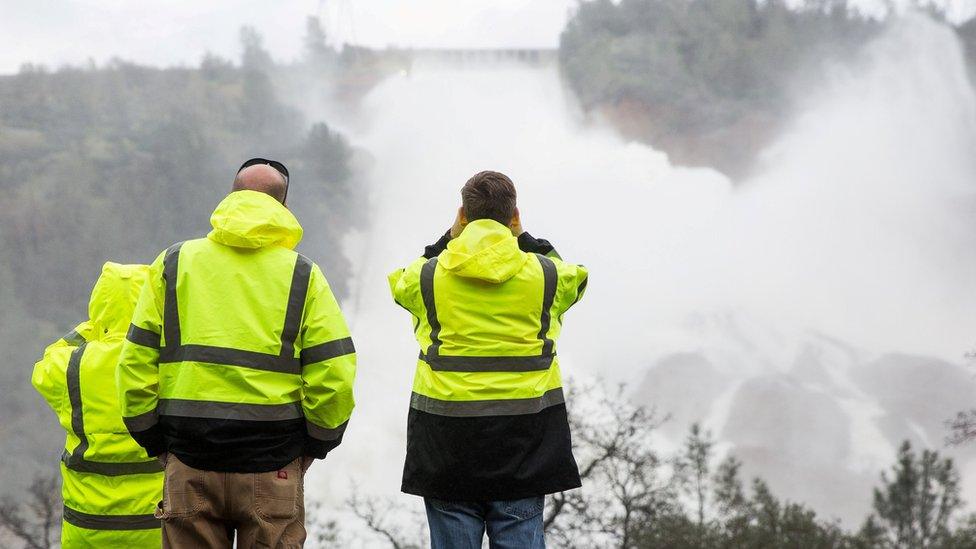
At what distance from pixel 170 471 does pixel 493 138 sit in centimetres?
6306

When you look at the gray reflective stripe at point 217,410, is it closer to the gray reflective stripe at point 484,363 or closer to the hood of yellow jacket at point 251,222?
the hood of yellow jacket at point 251,222

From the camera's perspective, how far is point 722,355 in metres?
54.2

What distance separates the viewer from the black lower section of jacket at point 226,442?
3.02 metres

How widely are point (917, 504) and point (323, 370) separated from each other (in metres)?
30.9

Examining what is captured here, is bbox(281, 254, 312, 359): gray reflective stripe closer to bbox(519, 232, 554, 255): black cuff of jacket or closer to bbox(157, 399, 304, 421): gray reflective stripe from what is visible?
bbox(157, 399, 304, 421): gray reflective stripe

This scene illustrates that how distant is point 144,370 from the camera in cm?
308

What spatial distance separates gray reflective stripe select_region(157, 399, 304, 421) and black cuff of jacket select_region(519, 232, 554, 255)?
111 centimetres

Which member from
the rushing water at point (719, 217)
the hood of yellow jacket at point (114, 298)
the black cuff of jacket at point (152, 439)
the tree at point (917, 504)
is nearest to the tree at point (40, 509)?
the rushing water at point (719, 217)

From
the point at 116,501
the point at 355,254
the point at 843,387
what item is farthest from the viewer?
the point at 355,254

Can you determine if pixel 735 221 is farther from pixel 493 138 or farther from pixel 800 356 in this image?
pixel 493 138

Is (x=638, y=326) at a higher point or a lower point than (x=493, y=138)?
lower

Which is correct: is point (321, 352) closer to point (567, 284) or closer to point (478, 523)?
point (478, 523)

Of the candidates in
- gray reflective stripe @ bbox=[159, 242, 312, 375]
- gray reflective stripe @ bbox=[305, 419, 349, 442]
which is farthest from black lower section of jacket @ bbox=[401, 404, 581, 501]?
gray reflective stripe @ bbox=[159, 242, 312, 375]

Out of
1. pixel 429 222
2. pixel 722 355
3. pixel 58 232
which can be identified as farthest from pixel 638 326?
pixel 58 232
